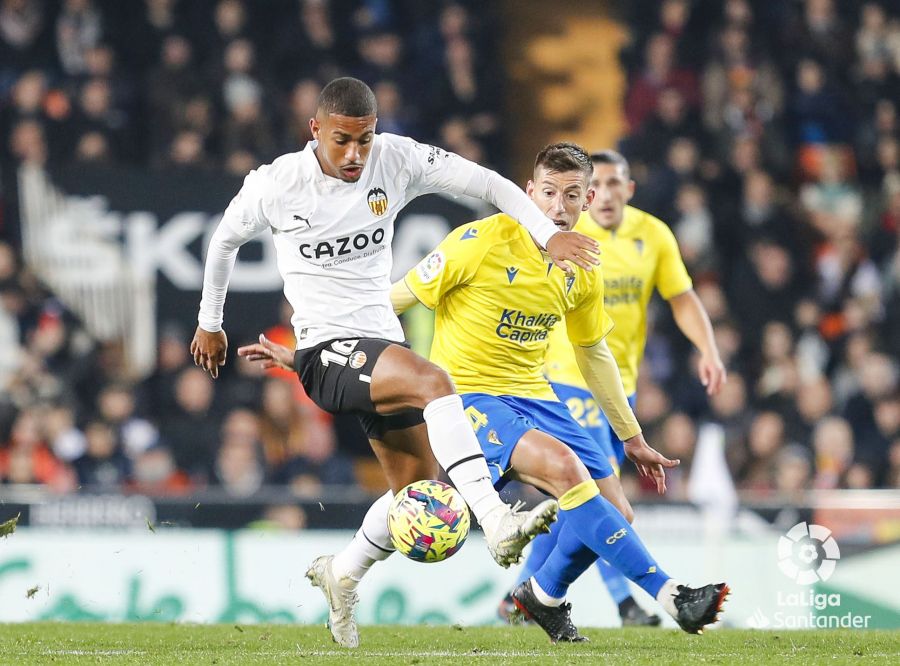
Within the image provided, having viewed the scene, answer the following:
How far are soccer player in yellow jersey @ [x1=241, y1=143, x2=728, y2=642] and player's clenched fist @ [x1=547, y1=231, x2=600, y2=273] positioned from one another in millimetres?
854

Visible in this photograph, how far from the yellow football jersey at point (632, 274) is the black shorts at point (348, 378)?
203 centimetres

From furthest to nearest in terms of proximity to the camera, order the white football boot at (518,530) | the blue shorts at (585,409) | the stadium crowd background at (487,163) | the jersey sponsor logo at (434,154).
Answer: the stadium crowd background at (487,163), the blue shorts at (585,409), the jersey sponsor logo at (434,154), the white football boot at (518,530)

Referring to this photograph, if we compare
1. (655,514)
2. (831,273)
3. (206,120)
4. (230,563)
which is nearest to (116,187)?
(206,120)

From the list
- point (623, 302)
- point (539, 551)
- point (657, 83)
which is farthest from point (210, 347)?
point (657, 83)

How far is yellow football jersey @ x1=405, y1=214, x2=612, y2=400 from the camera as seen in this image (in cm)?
642

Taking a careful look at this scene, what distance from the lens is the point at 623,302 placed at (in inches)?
313

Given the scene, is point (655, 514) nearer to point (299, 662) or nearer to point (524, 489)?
point (524, 489)

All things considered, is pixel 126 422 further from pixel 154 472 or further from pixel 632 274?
pixel 632 274

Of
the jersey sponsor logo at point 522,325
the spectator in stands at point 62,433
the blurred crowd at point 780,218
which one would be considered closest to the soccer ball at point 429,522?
the jersey sponsor logo at point 522,325

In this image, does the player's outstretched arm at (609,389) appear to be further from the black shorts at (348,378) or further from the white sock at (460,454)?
the white sock at (460,454)

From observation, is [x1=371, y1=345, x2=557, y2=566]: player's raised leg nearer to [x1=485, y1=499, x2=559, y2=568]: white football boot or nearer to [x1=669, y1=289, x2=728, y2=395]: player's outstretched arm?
[x1=485, y1=499, x2=559, y2=568]: white football boot

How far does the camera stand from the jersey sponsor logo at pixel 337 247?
5.82 metres

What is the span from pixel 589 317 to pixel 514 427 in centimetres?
68

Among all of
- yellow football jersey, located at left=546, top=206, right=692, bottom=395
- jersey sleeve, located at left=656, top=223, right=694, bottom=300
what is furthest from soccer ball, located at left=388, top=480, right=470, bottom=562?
jersey sleeve, located at left=656, top=223, right=694, bottom=300
